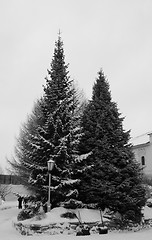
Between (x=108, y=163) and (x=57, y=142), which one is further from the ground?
(x=57, y=142)

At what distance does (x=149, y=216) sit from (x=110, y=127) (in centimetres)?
532

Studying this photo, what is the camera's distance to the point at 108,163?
1414cm

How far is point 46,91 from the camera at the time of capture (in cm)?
1586

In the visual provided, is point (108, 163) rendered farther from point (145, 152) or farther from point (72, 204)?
point (145, 152)

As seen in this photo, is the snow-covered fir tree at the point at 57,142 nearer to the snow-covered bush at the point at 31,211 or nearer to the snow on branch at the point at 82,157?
the snow on branch at the point at 82,157

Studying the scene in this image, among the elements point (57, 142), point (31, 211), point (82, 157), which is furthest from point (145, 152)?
point (31, 211)

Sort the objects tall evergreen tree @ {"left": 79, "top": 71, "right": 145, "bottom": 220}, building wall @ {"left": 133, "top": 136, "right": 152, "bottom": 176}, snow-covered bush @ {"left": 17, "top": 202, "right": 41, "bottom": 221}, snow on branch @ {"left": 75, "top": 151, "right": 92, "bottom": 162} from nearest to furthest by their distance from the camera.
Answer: tall evergreen tree @ {"left": 79, "top": 71, "right": 145, "bottom": 220} < snow-covered bush @ {"left": 17, "top": 202, "right": 41, "bottom": 221} < snow on branch @ {"left": 75, "top": 151, "right": 92, "bottom": 162} < building wall @ {"left": 133, "top": 136, "right": 152, "bottom": 176}

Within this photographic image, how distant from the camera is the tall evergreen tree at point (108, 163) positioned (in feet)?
43.8

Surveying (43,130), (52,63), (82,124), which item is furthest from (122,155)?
(52,63)

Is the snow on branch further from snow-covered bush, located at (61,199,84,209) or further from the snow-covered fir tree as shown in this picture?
snow-covered bush, located at (61,199,84,209)

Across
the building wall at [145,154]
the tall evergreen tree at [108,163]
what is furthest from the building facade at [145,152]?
the tall evergreen tree at [108,163]

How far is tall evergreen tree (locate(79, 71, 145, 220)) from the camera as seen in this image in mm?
13352

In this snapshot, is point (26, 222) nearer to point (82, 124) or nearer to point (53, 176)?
point (53, 176)

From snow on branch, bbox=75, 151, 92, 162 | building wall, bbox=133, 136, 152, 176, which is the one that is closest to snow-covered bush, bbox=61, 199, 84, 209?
snow on branch, bbox=75, 151, 92, 162
